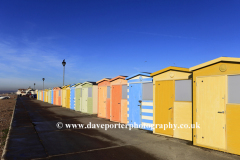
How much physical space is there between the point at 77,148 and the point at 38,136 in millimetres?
2739

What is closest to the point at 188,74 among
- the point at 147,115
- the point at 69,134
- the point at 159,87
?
the point at 159,87

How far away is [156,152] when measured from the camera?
6.20 meters

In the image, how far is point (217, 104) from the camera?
6.54 metres

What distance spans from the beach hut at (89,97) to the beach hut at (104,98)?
223cm

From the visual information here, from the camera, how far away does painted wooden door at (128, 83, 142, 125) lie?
34.3 feet

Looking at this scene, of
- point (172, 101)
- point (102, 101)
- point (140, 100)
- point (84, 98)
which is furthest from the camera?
point (84, 98)

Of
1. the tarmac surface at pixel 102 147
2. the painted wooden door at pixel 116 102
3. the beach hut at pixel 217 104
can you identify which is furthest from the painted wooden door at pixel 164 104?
the painted wooden door at pixel 116 102

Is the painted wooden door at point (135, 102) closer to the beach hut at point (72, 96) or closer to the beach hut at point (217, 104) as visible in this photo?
the beach hut at point (217, 104)

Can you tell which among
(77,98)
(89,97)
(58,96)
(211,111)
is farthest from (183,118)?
(58,96)

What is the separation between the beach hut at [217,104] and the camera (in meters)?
6.13

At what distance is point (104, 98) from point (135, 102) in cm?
425

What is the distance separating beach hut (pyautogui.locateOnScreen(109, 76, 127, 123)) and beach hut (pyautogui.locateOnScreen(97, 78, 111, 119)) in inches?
36.4

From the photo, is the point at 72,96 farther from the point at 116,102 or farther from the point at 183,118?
the point at 183,118

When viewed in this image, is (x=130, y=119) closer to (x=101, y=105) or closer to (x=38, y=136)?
(x=101, y=105)
